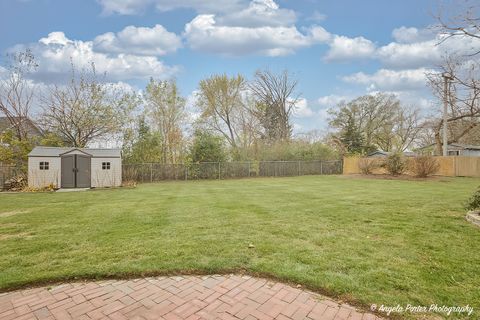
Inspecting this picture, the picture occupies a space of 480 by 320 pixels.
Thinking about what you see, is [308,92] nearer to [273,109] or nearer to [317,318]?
[273,109]

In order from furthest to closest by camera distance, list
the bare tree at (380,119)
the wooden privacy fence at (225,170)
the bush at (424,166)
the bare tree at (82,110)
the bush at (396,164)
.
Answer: the bare tree at (380,119)
the bare tree at (82,110)
the wooden privacy fence at (225,170)
the bush at (396,164)
the bush at (424,166)

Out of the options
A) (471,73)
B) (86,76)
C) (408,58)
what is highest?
(86,76)

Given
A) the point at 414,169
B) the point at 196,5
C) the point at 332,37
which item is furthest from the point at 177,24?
the point at 414,169

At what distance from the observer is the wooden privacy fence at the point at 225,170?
16.9 meters

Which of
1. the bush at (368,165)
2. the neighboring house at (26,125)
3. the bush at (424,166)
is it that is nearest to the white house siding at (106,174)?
the neighboring house at (26,125)

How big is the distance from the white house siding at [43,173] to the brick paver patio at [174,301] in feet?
41.1

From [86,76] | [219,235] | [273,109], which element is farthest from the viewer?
[273,109]

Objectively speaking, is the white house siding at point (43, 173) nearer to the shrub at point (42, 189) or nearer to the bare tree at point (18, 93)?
the shrub at point (42, 189)

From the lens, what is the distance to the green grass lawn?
2689 mm

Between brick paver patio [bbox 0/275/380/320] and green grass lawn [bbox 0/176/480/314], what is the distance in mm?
198

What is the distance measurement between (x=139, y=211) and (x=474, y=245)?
623 centimetres

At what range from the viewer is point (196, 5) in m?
10.8

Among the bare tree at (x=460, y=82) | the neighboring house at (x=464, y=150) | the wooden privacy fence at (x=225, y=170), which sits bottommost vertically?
the wooden privacy fence at (x=225, y=170)

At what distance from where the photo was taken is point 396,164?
55.5 ft
